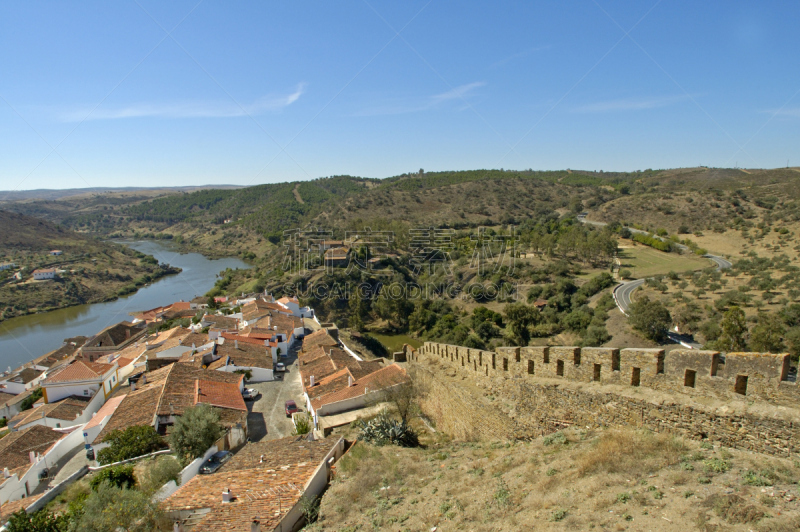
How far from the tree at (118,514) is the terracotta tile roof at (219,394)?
25.3 ft

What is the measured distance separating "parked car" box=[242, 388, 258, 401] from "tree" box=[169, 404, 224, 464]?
5.99 meters

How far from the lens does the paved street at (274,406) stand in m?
15.0

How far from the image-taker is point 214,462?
11.8m

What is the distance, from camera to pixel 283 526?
7.31 meters

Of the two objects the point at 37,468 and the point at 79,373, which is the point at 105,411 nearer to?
the point at 37,468

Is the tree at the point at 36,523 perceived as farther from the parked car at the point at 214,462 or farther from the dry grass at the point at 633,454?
the dry grass at the point at 633,454

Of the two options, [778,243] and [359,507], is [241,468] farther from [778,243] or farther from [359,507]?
[778,243]

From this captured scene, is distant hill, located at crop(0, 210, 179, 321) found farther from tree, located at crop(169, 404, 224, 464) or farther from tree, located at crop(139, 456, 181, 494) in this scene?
tree, located at crop(139, 456, 181, 494)

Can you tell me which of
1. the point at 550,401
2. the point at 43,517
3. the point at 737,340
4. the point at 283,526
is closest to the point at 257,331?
the point at 43,517

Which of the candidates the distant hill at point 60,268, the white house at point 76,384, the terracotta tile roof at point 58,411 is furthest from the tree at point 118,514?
the distant hill at point 60,268

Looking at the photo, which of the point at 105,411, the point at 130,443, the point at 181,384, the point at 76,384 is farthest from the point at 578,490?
the point at 76,384

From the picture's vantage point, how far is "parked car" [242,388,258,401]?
18.2 meters

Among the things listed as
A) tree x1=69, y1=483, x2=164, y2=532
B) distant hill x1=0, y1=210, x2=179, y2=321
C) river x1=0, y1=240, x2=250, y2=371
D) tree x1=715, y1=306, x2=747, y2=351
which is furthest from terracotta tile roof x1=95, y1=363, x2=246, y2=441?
distant hill x1=0, y1=210, x2=179, y2=321

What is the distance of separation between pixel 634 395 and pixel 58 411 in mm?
20838
